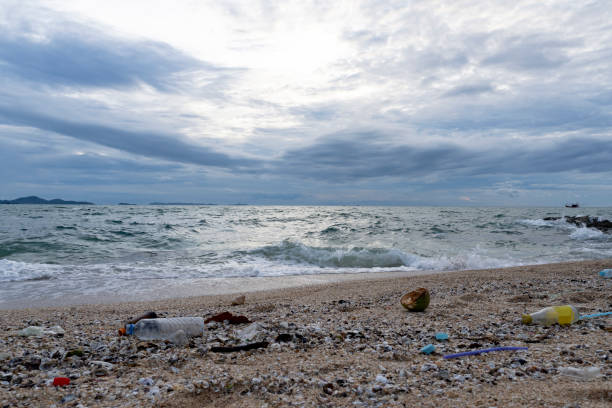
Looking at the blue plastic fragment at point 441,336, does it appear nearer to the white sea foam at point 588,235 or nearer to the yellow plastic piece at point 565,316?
the yellow plastic piece at point 565,316

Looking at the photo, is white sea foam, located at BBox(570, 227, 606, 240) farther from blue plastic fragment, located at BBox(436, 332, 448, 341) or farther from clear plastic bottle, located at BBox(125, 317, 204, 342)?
clear plastic bottle, located at BBox(125, 317, 204, 342)

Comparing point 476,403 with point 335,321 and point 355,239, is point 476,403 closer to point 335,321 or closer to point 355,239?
point 335,321

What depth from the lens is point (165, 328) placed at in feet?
10.9

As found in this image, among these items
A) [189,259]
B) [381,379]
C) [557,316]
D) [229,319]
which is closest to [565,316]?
[557,316]

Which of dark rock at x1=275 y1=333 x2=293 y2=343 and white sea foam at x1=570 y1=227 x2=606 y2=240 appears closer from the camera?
dark rock at x1=275 y1=333 x2=293 y2=343

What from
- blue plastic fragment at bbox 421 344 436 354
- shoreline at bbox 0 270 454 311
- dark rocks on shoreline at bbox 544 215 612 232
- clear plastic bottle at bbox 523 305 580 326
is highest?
dark rocks on shoreline at bbox 544 215 612 232

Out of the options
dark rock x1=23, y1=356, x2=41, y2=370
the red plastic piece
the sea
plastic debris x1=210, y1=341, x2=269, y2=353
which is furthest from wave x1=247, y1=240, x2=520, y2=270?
the red plastic piece

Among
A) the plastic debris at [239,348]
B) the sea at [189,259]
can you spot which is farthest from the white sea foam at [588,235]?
the plastic debris at [239,348]

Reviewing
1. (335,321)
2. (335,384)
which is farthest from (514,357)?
(335,321)

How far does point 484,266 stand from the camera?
1080 centimetres

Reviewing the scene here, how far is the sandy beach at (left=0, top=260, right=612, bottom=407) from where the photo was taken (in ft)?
6.77

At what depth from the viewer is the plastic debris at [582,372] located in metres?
2.19

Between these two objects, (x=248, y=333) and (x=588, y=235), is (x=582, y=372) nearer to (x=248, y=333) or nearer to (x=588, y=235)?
(x=248, y=333)

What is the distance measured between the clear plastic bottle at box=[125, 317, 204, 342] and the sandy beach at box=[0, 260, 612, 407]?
120 mm
